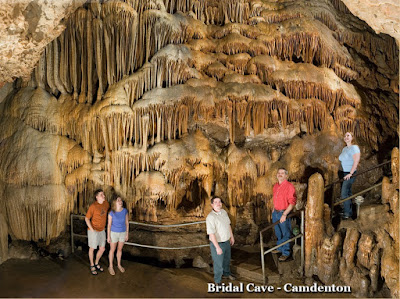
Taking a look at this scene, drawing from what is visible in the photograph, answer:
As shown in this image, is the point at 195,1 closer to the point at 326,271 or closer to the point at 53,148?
the point at 53,148

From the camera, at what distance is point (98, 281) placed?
6105 millimetres

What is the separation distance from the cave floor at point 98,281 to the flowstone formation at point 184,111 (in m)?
0.95

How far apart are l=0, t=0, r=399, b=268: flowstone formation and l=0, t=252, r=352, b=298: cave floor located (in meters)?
0.95

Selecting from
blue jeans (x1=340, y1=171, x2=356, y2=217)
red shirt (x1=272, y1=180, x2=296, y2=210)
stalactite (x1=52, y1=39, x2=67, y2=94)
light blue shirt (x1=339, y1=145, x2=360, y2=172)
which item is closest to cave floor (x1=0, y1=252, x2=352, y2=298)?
red shirt (x1=272, y1=180, x2=296, y2=210)

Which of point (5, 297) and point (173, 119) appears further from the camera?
point (173, 119)

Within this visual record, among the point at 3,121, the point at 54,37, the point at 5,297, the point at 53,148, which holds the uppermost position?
the point at 54,37

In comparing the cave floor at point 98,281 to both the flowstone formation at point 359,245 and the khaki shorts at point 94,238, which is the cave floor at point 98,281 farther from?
the khaki shorts at point 94,238

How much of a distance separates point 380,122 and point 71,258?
22.8 ft

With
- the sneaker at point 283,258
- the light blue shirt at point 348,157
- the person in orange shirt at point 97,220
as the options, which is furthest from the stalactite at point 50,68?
the light blue shirt at point 348,157

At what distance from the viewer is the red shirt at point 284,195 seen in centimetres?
599

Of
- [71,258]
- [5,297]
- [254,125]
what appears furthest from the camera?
[254,125]

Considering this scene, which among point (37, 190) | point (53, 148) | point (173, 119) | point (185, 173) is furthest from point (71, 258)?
point (173, 119)

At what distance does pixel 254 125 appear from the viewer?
8305 mm

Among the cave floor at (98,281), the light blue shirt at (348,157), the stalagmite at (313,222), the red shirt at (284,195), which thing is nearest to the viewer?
the cave floor at (98,281)
